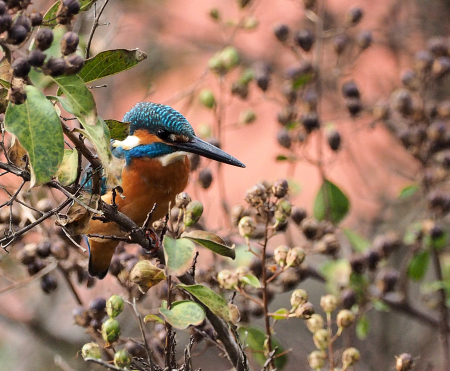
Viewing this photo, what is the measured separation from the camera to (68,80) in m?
0.99

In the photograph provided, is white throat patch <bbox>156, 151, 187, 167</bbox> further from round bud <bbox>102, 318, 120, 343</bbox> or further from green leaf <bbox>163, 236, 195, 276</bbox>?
green leaf <bbox>163, 236, 195, 276</bbox>

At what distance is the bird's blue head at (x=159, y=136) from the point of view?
1.74 meters

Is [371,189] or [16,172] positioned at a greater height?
[16,172]

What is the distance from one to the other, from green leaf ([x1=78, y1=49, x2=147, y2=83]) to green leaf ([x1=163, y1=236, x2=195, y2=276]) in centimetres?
32

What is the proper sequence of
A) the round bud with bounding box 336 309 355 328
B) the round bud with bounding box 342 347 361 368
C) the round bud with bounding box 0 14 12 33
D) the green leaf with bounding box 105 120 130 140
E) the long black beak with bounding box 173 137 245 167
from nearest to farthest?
the round bud with bounding box 0 14 12 33
the green leaf with bounding box 105 120 130 140
the round bud with bounding box 342 347 361 368
the round bud with bounding box 336 309 355 328
the long black beak with bounding box 173 137 245 167

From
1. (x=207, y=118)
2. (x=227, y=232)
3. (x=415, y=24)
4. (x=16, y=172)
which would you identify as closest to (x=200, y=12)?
(x=207, y=118)

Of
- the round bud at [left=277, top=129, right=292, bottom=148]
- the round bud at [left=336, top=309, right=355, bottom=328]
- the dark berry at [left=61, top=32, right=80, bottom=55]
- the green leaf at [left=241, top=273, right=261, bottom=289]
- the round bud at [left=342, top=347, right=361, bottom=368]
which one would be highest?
the dark berry at [left=61, top=32, right=80, bottom=55]

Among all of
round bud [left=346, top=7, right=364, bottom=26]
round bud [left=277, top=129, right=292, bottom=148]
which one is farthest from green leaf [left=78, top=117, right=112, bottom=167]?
round bud [left=346, top=7, right=364, bottom=26]

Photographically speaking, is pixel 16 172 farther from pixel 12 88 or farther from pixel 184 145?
pixel 184 145

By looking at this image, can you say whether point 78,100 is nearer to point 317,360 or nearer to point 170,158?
point 317,360

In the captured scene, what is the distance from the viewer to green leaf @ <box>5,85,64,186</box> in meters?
0.93

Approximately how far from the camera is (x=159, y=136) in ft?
6.07

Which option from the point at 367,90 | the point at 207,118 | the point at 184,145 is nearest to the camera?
the point at 184,145

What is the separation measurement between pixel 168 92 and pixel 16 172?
321cm
